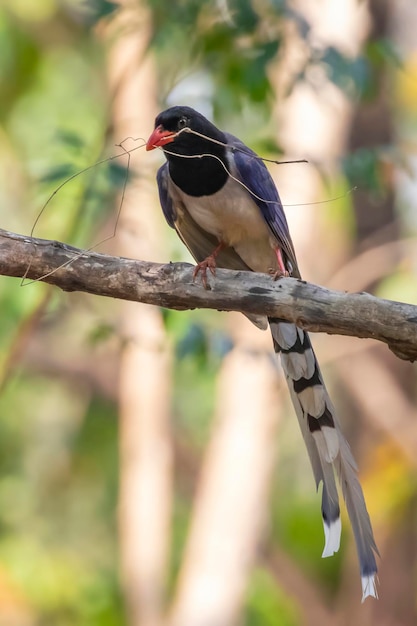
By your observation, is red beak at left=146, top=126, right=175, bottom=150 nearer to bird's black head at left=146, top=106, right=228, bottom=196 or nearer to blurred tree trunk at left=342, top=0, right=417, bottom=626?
bird's black head at left=146, top=106, right=228, bottom=196

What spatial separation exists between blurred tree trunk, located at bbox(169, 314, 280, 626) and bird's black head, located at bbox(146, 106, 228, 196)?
2.65 m

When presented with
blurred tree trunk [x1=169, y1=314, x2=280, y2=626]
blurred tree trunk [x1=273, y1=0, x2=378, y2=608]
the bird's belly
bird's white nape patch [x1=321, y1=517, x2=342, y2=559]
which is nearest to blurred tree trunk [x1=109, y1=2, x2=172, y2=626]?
blurred tree trunk [x1=169, y1=314, x2=280, y2=626]

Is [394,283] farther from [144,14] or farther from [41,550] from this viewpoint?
[41,550]

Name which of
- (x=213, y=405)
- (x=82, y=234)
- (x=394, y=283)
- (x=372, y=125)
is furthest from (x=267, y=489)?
(x=213, y=405)

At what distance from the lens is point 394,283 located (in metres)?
6.02

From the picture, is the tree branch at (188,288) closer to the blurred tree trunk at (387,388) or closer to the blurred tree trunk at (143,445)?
the blurred tree trunk at (143,445)

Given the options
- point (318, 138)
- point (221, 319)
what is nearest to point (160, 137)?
point (318, 138)

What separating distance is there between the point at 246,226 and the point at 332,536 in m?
1.27

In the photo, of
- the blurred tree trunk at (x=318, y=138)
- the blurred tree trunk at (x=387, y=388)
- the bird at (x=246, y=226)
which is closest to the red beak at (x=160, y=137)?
the bird at (x=246, y=226)

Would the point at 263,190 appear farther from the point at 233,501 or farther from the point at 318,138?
the point at 233,501

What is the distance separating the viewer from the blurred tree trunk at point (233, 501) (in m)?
6.31

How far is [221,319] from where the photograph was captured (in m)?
8.12

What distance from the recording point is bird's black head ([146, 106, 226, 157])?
11.4 ft

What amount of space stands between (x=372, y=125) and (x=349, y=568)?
143 inches
